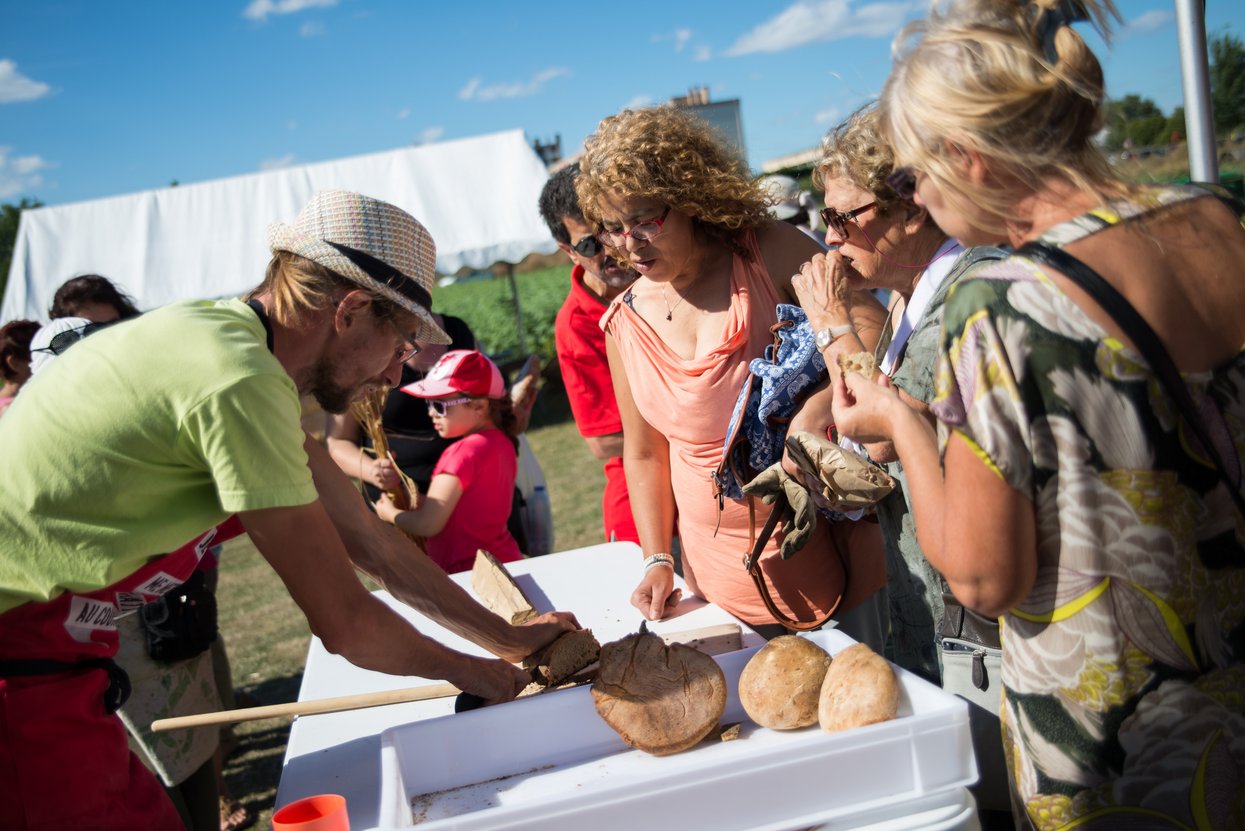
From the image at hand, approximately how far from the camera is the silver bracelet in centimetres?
256

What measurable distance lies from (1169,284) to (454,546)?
8.79 ft

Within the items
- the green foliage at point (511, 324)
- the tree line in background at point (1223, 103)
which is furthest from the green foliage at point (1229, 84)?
the green foliage at point (511, 324)

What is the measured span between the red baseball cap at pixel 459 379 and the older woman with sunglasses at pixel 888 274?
1523 mm

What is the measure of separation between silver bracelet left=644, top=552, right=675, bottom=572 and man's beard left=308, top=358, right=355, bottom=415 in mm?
1004

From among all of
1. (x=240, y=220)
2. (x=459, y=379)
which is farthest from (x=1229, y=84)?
(x=459, y=379)

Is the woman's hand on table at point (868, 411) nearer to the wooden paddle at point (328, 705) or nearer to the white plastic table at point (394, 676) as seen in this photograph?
the wooden paddle at point (328, 705)

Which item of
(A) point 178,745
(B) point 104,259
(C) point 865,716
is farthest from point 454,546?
(B) point 104,259

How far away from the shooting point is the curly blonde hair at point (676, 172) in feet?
8.02

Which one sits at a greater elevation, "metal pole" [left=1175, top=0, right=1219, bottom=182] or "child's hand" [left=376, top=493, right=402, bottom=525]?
"metal pole" [left=1175, top=0, right=1219, bottom=182]

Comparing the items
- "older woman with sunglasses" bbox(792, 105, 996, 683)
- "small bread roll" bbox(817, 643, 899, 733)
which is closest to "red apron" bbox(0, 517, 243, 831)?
"small bread roll" bbox(817, 643, 899, 733)

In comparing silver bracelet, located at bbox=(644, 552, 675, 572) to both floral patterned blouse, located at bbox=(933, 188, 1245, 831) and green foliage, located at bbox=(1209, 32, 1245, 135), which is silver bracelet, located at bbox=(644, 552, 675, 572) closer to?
floral patterned blouse, located at bbox=(933, 188, 1245, 831)

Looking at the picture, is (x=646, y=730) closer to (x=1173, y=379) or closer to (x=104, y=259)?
(x=1173, y=379)

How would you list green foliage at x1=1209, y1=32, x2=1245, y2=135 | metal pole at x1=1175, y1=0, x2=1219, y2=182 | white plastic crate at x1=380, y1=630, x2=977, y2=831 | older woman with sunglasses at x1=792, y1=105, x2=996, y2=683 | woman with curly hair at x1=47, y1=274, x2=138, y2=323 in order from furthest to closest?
green foliage at x1=1209, y1=32, x2=1245, y2=135 → woman with curly hair at x1=47, y1=274, x2=138, y2=323 → metal pole at x1=1175, y1=0, x2=1219, y2=182 → older woman with sunglasses at x1=792, y1=105, x2=996, y2=683 → white plastic crate at x1=380, y1=630, x2=977, y2=831

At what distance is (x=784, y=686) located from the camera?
5.18ft
